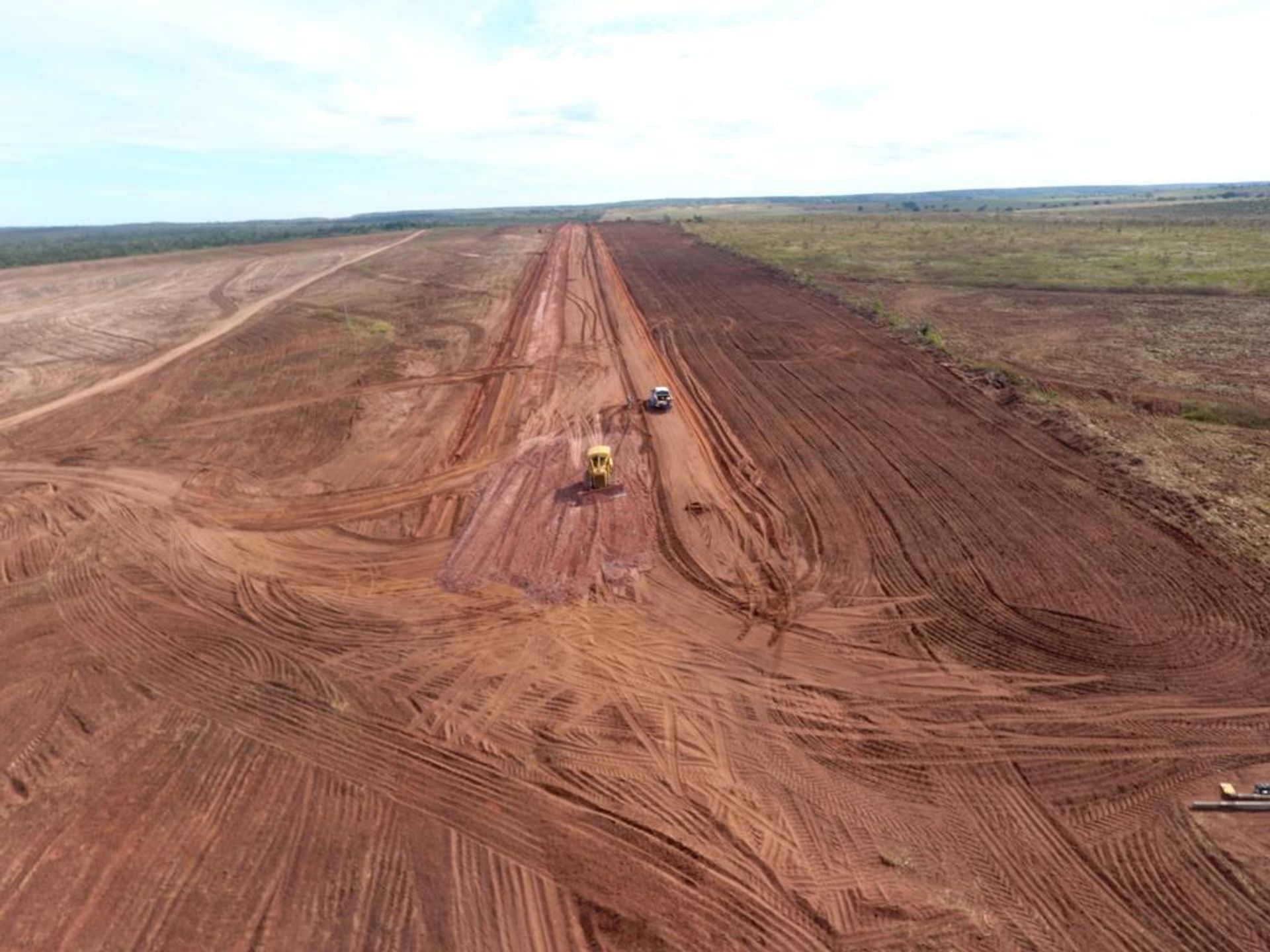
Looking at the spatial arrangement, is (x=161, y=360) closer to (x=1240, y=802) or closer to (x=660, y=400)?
(x=660, y=400)

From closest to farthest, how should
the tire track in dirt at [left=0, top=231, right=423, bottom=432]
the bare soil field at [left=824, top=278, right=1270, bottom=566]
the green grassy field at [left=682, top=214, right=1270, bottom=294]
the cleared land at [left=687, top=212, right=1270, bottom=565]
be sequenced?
the bare soil field at [left=824, top=278, right=1270, bottom=566] < the cleared land at [left=687, top=212, right=1270, bottom=565] < the tire track in dirt at [left=0, top=231, right=423, bottom=432] < the green grassy field at [left=682, top=214, right=1270, bottom=294]

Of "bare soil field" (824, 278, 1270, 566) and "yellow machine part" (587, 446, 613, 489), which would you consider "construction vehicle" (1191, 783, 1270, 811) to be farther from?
"yellow machine part" (587, 446, 613, 489)

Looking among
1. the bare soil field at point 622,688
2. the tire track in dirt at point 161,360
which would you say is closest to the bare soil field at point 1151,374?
the bare soil field at point 622,688

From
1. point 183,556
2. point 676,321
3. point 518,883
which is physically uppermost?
point 676,321

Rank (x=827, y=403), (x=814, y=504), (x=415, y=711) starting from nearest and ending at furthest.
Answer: (x=415, y=711), (x=814, y=504), (x=827, y=403)

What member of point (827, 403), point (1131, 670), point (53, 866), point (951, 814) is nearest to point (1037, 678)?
point (1131, 670)

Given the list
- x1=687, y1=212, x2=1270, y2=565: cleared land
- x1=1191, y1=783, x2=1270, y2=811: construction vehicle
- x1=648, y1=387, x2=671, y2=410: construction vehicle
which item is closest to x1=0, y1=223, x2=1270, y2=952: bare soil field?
x1=1191, y1=783, x2=1270, y2=811: construction vehicle

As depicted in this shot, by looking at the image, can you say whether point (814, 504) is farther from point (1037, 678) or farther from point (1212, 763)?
point (1212, 763)
